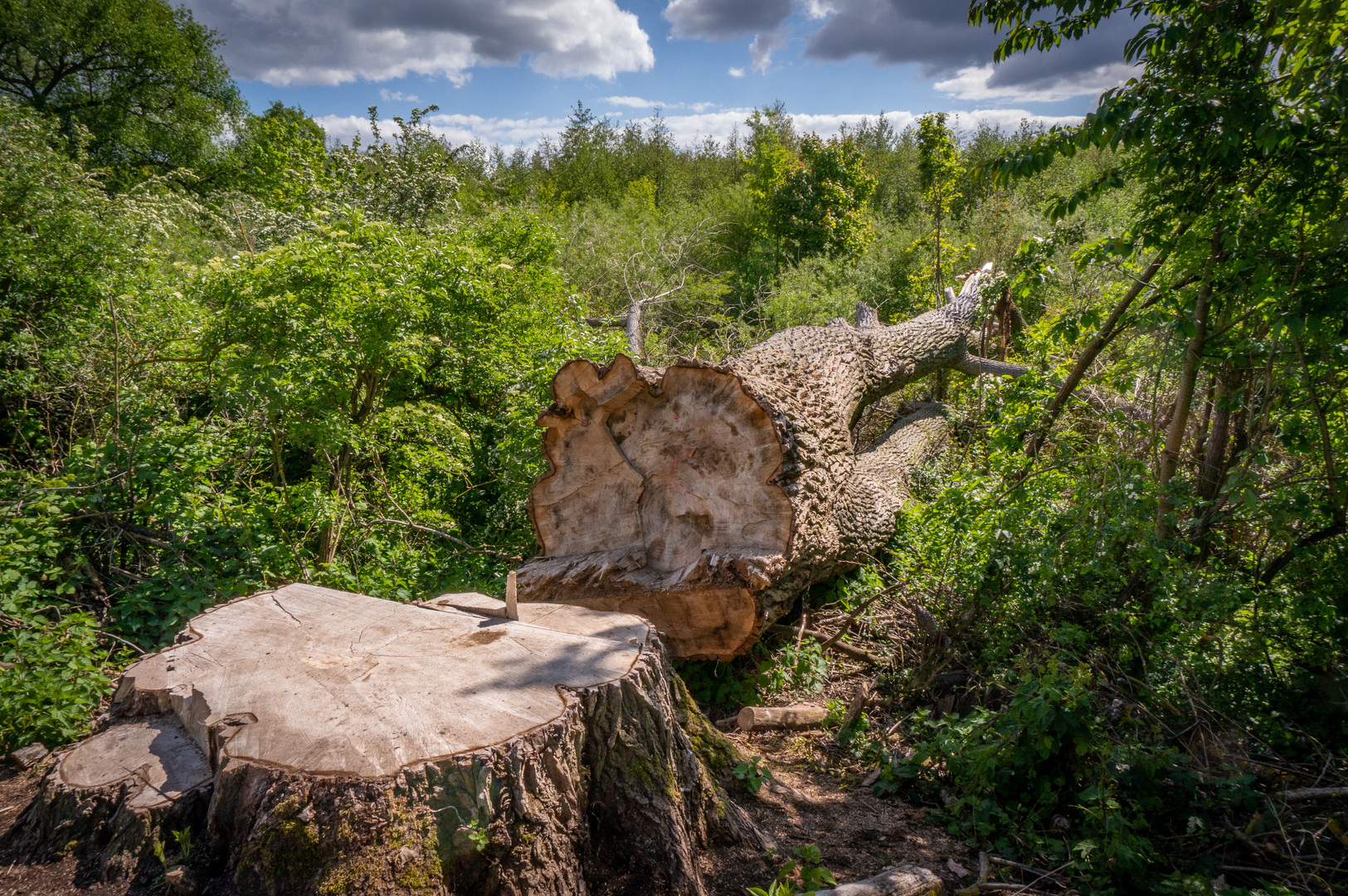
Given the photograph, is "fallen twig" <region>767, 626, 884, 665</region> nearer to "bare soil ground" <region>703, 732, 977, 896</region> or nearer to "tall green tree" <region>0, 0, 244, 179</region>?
"bare soil ground" <region>703, 732, 977, 896</region>

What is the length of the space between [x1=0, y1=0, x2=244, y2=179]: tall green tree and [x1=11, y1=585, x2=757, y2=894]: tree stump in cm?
1919

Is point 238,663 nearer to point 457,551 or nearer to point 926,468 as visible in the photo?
point 457,551

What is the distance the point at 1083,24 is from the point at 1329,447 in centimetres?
219

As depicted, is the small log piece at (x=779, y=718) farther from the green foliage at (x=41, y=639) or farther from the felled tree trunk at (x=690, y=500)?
the green foliage at (x=41, y=639)

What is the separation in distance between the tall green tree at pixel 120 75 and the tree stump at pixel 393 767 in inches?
755

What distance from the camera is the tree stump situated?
172 centimetres

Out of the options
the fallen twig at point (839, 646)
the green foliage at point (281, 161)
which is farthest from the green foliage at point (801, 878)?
the green foliage at point (281, 161)

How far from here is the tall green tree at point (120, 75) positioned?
16.3 meters

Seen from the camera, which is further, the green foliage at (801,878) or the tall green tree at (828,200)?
the tall green tree at (828,200)

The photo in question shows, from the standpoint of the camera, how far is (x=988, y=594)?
3.72 meters

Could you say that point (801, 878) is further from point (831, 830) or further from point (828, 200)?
point (828, 200)

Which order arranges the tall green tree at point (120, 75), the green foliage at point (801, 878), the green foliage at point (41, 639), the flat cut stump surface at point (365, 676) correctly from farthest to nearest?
the tall green tree at point (120, 75)
the green foliage at point (41, 639)
the green foliage at point (801, 878)
the flat cut stump surface at point (365, 676)

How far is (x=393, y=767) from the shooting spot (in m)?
1.75

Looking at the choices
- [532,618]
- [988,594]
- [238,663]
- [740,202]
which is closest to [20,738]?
[238,663]
